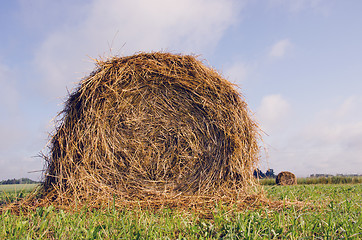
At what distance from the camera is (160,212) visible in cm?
349

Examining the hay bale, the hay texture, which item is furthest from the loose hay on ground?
the hay bale

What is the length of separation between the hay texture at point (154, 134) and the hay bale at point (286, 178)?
10590 mm

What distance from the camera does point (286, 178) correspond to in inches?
572

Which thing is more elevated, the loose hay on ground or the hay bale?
the loose hay on ground

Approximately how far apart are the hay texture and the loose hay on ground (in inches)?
0.6

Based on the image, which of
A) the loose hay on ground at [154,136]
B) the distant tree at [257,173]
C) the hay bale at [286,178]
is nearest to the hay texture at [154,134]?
the loose hay on ground at [154,136]

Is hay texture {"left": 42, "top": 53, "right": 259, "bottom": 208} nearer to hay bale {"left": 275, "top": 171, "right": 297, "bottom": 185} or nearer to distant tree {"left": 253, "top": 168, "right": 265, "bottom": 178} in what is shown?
distant tree {"left": 253, "top": 168, "right": 265, "bottom": 178}

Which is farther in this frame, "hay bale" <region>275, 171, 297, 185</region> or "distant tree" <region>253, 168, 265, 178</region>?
"hay bale" <region>275, 171, 297, 185</region>

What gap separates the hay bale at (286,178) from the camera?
47.1ft

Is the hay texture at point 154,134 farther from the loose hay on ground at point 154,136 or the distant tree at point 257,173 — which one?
the distant tree at point 257,173

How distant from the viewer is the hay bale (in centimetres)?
1436

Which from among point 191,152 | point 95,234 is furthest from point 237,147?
point 95,234

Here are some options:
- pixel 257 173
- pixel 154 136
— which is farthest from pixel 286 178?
pixel 154 136

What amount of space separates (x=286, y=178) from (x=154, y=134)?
11714 mm
